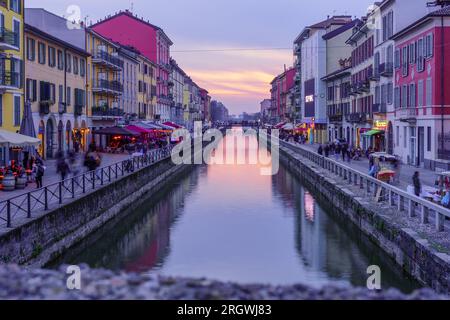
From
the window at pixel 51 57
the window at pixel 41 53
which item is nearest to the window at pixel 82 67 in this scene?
the window at pixel 51 57

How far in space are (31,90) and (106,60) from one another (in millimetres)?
18282

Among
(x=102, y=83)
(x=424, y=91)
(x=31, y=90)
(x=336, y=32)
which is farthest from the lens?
(x=336, y=32)

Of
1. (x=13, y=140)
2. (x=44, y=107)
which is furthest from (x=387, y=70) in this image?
(x=13, y=140)

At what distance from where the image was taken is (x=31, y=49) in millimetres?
39781

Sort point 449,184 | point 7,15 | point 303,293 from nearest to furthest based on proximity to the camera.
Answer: point 303,293 → point 449,184 → point 7,15

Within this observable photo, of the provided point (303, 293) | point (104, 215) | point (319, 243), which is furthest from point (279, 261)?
point (303, 293)

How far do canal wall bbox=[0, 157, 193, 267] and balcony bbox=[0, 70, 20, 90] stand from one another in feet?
26.5

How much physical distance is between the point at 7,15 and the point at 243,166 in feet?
104

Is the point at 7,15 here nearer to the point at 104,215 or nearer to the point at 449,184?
the point at 104,215

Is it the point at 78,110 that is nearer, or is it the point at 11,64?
the point at 11,64

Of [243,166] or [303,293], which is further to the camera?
[243,166]

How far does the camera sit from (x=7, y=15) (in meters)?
34.2

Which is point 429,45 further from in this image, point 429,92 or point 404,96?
point 404,96

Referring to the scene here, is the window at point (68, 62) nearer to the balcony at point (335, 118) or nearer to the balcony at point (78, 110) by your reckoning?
the balcony at point (78, 110)
